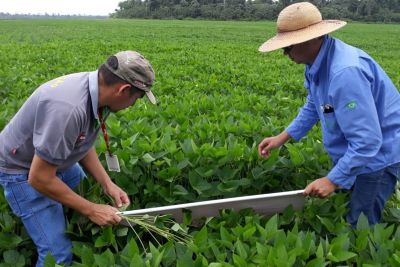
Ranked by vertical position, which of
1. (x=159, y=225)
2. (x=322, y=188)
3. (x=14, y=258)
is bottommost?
(x=14, y=258)

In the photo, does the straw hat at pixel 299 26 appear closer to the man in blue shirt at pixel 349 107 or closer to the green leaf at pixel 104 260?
the man in blue shirt at pixel 349 107

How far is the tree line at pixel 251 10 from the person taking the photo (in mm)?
77875

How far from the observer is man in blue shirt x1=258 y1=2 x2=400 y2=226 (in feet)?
8.11

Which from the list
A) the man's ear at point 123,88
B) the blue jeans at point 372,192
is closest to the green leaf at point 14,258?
the man's ear at point 123,88

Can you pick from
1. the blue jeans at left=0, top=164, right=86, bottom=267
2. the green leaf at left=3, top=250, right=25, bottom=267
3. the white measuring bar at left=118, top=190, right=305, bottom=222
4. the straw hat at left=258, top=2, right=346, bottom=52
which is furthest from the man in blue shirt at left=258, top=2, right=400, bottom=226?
the green leaf at left=3, top=250, right=25, bottom=267

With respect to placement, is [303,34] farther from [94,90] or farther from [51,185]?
[51,185]

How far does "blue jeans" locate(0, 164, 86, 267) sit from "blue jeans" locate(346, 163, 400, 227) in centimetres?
188

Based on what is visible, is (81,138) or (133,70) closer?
(133,70)

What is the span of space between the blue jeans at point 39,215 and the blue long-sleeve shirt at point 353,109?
166 cm

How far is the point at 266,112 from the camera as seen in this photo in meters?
5.84

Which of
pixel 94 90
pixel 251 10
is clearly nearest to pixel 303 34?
pixel 94 90

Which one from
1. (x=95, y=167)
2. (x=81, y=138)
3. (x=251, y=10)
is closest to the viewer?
(x=81, y=138)

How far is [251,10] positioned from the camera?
260ft

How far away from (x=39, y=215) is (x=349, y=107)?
1.89 m
